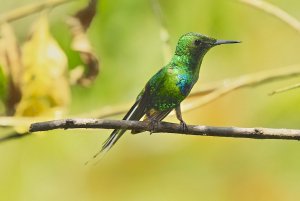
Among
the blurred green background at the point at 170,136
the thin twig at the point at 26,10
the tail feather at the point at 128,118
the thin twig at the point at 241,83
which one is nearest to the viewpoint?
the tail feather at the point at 128,118

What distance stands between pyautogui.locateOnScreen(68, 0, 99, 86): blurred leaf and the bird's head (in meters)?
0.26

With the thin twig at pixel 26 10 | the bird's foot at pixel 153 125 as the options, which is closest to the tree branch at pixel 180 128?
the bird's foot at pixel 153 125

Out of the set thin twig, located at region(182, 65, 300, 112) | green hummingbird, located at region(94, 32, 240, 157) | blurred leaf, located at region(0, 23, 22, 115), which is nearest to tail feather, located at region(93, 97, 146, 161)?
green hummingbird, located at region(94, 32, 240, 157)

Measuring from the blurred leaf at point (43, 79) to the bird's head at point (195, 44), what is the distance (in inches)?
13.6

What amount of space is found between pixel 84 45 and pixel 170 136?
1260 mm

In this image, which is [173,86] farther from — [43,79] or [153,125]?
[43,79]

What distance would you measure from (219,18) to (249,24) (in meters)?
0.25

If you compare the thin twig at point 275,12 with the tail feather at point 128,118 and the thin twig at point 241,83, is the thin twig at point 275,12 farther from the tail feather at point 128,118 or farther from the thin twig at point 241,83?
the tail feather at point 128,118

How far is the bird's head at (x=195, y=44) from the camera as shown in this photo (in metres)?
1.46

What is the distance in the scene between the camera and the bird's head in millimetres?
1461

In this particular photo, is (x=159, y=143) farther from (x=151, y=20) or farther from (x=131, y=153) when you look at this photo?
(x=151, y=20)

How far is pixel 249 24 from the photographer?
101 inches

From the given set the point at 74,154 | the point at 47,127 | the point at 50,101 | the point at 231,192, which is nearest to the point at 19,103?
the point at 50,101

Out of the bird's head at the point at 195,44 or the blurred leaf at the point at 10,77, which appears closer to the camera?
the bird's head at the point at 195,44
